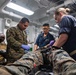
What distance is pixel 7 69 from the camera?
2.70 ft

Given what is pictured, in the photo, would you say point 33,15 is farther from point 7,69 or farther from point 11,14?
point 7,69

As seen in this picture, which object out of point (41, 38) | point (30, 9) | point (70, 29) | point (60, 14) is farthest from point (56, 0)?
point (70, 29)

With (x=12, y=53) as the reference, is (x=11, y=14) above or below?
above

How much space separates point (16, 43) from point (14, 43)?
3cm

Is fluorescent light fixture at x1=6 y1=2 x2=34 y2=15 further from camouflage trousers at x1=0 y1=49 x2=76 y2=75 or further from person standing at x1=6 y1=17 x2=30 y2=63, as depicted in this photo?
camouflage trousers at x1=0 y1=49 x2=76 y2=75

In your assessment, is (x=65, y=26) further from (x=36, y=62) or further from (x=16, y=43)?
(x=16, y=43)

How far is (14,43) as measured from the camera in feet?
7.71

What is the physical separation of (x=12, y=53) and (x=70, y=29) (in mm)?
1087

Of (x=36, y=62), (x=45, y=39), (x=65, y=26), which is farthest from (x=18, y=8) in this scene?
(x=36, y=62)

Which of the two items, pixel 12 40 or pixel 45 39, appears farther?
pixel 45 39

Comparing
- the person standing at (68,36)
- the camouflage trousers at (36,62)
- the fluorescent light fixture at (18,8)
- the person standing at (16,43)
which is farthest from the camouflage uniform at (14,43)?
the fluorescent light fixture at (18,8)

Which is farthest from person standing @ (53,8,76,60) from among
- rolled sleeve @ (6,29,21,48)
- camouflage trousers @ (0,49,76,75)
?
rolled sleeve @ (6,29,21,48)

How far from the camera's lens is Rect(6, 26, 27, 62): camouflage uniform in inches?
92.7

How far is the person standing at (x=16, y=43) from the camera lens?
2.36 m
